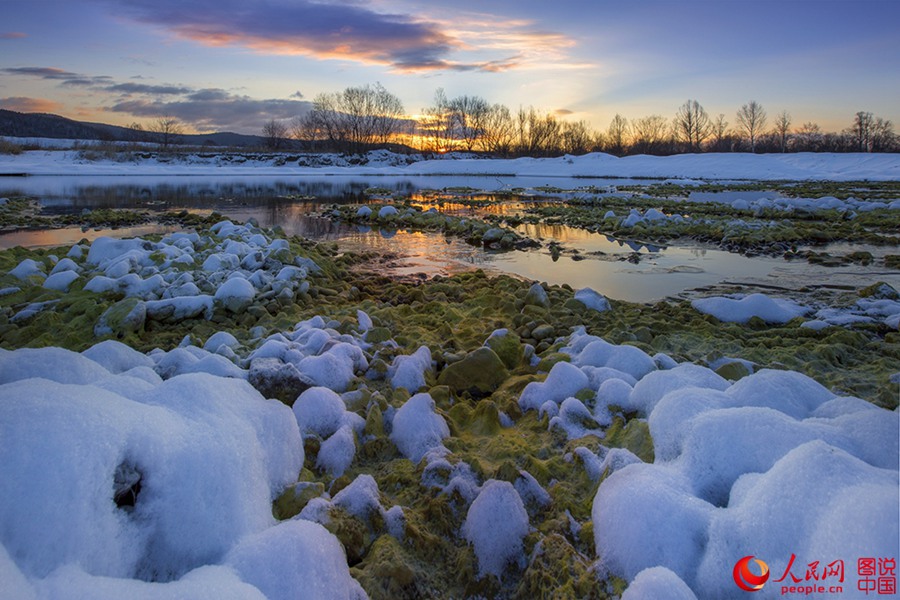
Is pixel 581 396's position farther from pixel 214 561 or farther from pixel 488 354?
pixel 214 561

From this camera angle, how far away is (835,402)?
2.11 m

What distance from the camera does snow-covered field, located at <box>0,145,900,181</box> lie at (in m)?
34.7

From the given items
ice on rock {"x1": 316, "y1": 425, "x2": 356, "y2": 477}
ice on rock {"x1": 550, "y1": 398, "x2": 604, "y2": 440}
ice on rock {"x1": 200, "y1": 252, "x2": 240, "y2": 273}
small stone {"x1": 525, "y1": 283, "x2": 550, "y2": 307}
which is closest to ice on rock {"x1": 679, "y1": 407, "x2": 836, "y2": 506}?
ice on rock {"x1": 550, "y1": 398, "x2": 604, "y2": 440}

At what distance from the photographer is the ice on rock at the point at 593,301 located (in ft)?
15.4

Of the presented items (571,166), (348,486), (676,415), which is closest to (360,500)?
(348,486)

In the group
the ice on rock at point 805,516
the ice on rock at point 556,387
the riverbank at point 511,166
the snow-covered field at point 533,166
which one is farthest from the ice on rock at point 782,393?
the snow-covered field at point 533,166

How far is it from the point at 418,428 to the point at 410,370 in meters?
0.71

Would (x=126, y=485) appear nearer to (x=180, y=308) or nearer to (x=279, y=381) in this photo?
(x=279, y=381)

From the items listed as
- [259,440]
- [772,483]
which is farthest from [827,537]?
[259,440]

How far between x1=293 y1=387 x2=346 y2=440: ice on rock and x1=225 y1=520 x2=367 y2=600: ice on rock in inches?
33.3

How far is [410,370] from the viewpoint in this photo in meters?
3.13

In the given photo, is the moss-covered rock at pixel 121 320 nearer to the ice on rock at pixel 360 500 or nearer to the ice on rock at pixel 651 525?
the ice on rock at pixel 360 500

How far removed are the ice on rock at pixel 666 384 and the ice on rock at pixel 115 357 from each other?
254 cm

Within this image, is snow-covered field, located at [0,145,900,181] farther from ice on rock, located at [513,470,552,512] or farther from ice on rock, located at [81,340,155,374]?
ice on rock, located at [81,340,155,374]
